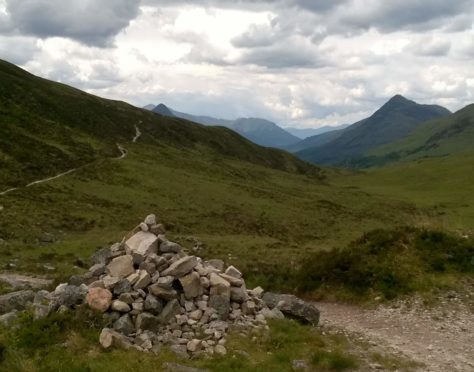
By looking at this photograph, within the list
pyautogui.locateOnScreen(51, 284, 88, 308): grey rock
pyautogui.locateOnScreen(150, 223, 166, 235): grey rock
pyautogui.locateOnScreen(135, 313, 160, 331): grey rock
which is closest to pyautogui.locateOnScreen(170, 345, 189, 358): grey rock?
pyautogui.locateOnScreen(135, 313, 160, 331): grey rock

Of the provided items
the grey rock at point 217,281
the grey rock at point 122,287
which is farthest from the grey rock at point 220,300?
the grey rock at point 122,287

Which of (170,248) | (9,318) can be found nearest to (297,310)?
(170,248)

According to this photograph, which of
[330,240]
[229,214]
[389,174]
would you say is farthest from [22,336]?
[389,174]

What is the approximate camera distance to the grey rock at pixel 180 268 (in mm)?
18984

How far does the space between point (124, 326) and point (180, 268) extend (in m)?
3.08

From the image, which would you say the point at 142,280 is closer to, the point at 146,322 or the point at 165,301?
the point at 165,301

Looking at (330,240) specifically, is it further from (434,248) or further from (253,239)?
(434,248)

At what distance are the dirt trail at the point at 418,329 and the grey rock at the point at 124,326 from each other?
785 centimetres

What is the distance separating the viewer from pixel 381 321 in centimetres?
2081

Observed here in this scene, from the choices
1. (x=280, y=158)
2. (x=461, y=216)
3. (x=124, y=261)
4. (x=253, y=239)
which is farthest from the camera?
(x=280, y=158)

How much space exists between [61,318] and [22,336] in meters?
1.29

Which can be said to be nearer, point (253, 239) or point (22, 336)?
point (22, 336)

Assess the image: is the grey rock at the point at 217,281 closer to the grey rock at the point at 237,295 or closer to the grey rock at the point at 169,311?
the grey rock at the point at 237,295

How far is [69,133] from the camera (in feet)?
350
